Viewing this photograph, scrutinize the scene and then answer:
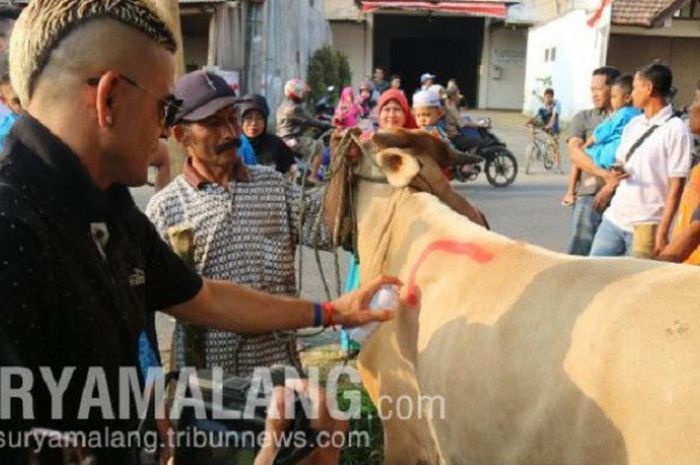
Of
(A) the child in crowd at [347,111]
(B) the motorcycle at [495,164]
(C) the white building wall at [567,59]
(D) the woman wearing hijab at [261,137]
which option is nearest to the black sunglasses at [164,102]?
(D) the woman wearing hijab at [261,137]

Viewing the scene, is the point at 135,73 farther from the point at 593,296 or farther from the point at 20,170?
the point at 593,296

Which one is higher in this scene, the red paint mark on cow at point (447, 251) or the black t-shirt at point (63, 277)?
the black t-shirt at point (63, 277)

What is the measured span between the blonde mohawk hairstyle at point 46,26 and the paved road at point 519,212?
155 inches

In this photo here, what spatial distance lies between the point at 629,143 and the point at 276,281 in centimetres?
303

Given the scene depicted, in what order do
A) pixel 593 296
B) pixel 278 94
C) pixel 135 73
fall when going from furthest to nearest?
pixel 278 94
pixel 593 296
pixel 135 73

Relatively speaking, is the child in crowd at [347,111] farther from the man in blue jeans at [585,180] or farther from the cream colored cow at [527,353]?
the cream colored cow at [527,353]

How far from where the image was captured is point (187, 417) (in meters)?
1.58

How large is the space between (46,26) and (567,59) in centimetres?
2214

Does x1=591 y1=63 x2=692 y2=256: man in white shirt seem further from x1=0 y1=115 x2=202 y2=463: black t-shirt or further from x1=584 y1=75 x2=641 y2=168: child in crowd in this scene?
x1=0 y1=115 x2=202 y2=463: black t-shirt

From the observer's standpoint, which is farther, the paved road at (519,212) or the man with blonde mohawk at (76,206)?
the paved road at (519,212)

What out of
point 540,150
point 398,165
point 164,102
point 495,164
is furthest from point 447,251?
point 540,150

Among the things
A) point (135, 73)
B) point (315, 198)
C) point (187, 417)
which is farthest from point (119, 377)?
point (315, 198)

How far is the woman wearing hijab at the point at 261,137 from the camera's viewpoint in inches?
232

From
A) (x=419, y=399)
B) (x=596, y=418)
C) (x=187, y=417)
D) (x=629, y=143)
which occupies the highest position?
(x=629, y=143)
